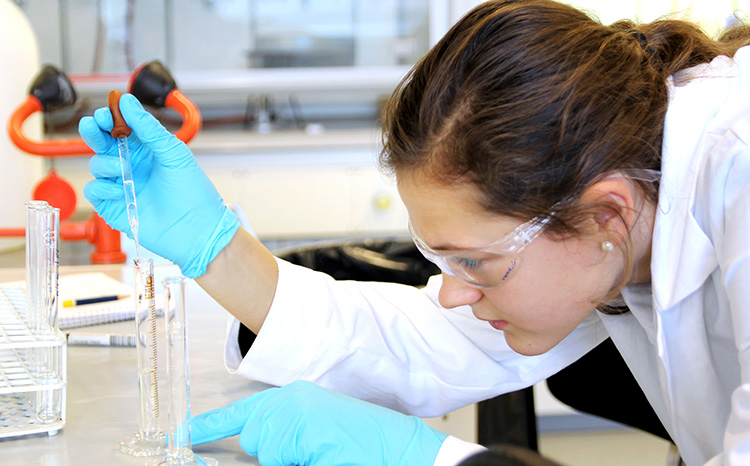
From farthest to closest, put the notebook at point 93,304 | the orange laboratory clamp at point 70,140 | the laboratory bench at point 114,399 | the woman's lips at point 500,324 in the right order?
the orange laboratory clamp at point 70,140, the notebook at point 93,304, the woman's lips at point 500,324, the laboratory bench at point 114,399

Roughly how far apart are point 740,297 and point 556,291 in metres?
0.22

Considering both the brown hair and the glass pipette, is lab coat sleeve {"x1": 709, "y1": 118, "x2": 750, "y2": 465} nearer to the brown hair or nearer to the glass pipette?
the brown hair

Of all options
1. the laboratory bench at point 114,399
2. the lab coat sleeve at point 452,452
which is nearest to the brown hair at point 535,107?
the lab coat sleeve at point 452,452

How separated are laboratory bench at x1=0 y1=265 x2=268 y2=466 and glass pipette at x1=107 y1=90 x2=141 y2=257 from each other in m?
0.20

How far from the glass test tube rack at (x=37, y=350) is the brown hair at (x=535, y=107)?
1.47 ft

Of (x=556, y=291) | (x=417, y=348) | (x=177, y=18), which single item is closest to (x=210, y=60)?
(x=177, y=18)

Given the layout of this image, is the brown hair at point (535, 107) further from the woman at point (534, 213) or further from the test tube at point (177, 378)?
the test tube at point (177, 378)

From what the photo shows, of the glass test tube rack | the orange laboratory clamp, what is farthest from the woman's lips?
the orange laboratory clamp

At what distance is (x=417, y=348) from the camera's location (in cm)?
106

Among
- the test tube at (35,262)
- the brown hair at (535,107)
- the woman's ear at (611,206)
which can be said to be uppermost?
the brown hair at (535,107)

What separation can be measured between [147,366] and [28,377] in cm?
16

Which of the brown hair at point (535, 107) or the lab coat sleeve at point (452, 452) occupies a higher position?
the brown hair at point (535, 107)

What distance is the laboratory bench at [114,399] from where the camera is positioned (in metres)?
0.74

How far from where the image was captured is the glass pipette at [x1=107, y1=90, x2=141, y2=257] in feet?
2.77
